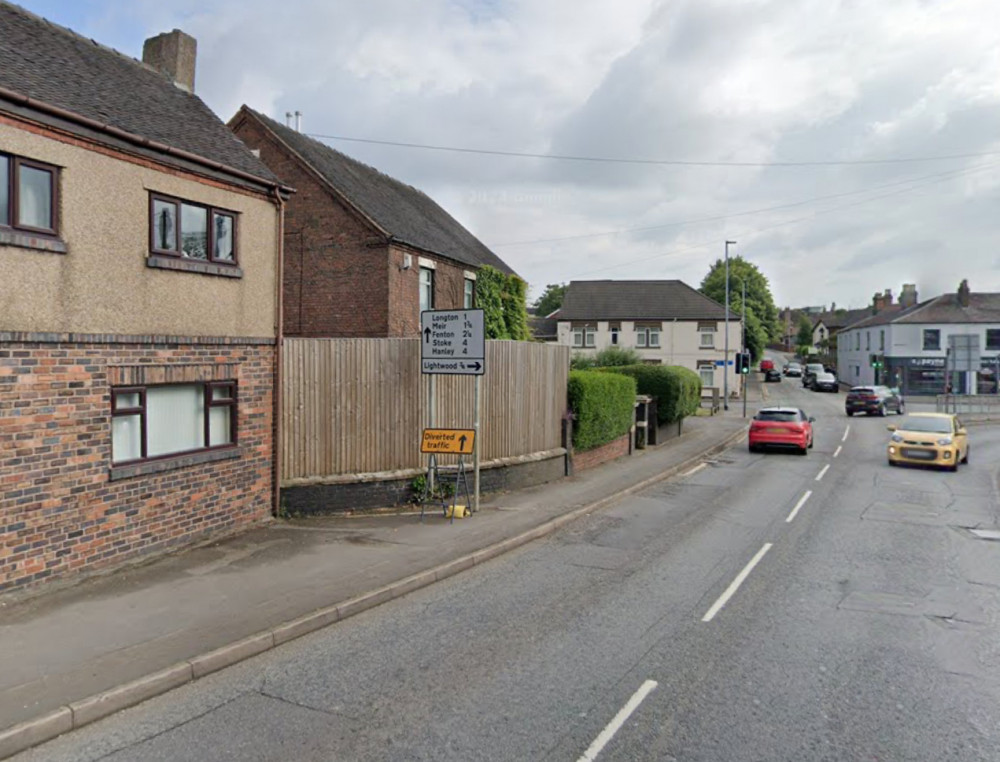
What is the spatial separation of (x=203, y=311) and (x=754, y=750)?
8.36 m

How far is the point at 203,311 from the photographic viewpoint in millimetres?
9789

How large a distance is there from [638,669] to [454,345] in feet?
21.7

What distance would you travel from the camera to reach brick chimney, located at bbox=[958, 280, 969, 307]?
5462 cm

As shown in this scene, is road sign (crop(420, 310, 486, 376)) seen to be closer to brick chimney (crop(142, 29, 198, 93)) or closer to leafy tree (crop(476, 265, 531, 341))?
brick chimney (crop(142, 29, 198, 93))

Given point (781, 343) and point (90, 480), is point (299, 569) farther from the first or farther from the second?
point (781, 343)

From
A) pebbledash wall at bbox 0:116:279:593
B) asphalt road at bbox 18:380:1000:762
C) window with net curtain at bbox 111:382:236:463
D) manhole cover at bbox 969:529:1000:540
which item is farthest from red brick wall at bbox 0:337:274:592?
manhole cover at bbox 969:529:1000:540

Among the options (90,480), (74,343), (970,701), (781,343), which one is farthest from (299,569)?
(781,343)

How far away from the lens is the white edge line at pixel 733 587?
7418 millimetres

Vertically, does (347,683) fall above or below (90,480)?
below

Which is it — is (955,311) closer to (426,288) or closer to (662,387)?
(662,387)

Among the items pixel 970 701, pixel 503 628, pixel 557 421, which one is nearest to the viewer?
pixel 970 701

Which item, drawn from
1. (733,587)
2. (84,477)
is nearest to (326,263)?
(84,477)

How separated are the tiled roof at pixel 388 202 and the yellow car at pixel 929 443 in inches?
529

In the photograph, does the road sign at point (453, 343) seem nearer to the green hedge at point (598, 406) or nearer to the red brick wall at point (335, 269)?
the green hedge at point (598, 406)
